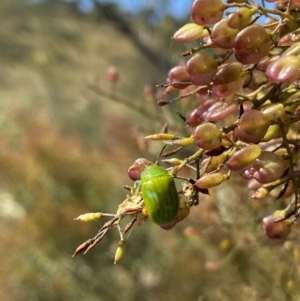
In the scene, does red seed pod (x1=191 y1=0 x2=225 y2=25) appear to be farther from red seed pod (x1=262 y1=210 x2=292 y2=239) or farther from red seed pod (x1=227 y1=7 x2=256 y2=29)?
red seed pod (x1=262 y1=210 x2=292 y2=239)

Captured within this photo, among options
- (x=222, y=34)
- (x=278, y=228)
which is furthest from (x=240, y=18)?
Answer: (x=278, y=228)

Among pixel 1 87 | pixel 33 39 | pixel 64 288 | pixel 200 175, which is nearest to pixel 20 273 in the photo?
pixel 64 288

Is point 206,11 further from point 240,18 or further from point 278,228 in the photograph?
point 278,228

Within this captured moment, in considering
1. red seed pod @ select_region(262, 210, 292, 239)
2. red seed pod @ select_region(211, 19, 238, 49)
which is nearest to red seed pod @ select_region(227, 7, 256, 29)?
red seed pod @ select_region(211, 19, 238, 49)

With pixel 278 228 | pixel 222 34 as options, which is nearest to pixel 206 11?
pixel 222 34

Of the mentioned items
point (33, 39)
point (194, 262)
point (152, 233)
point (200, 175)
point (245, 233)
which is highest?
point (200, 175)

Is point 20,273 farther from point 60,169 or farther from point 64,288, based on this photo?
point 60,169

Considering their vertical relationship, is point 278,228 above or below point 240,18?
below

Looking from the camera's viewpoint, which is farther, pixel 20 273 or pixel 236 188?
pixel 20 273

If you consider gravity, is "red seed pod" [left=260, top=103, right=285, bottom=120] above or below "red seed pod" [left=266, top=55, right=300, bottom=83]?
below
